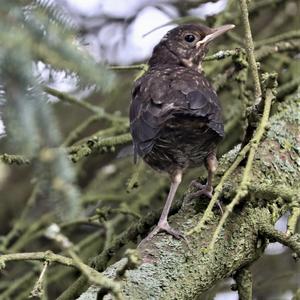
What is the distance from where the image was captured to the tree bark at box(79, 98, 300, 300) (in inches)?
104

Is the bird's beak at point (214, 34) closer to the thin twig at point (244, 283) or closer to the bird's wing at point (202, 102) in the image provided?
the bird's wing at point (202, 102)

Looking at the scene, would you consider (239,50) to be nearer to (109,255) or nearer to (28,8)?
(109,255)

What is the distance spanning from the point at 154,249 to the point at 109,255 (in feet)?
1.75

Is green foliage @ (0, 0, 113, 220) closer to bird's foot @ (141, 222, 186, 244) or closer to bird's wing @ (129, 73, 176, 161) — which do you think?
bird's foot @ (141, 222, 186, 244)

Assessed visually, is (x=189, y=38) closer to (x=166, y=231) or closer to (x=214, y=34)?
(x=214, y=34)

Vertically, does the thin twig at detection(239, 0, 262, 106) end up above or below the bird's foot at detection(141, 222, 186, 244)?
above

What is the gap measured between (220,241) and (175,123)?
2.16 feet

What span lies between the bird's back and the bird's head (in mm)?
398

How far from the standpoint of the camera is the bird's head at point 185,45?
13.4 feet

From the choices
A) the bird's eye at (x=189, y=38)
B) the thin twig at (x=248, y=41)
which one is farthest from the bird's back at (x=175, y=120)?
the bird's eye at (x=189, y=38)

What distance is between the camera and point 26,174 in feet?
18.3

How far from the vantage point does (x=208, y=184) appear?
3.26m

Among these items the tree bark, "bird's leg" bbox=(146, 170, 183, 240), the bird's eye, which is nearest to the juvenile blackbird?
"bird's leg" bbox=(146, 170, 183, 240)

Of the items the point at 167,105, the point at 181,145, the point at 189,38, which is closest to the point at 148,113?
the point at 167,105
